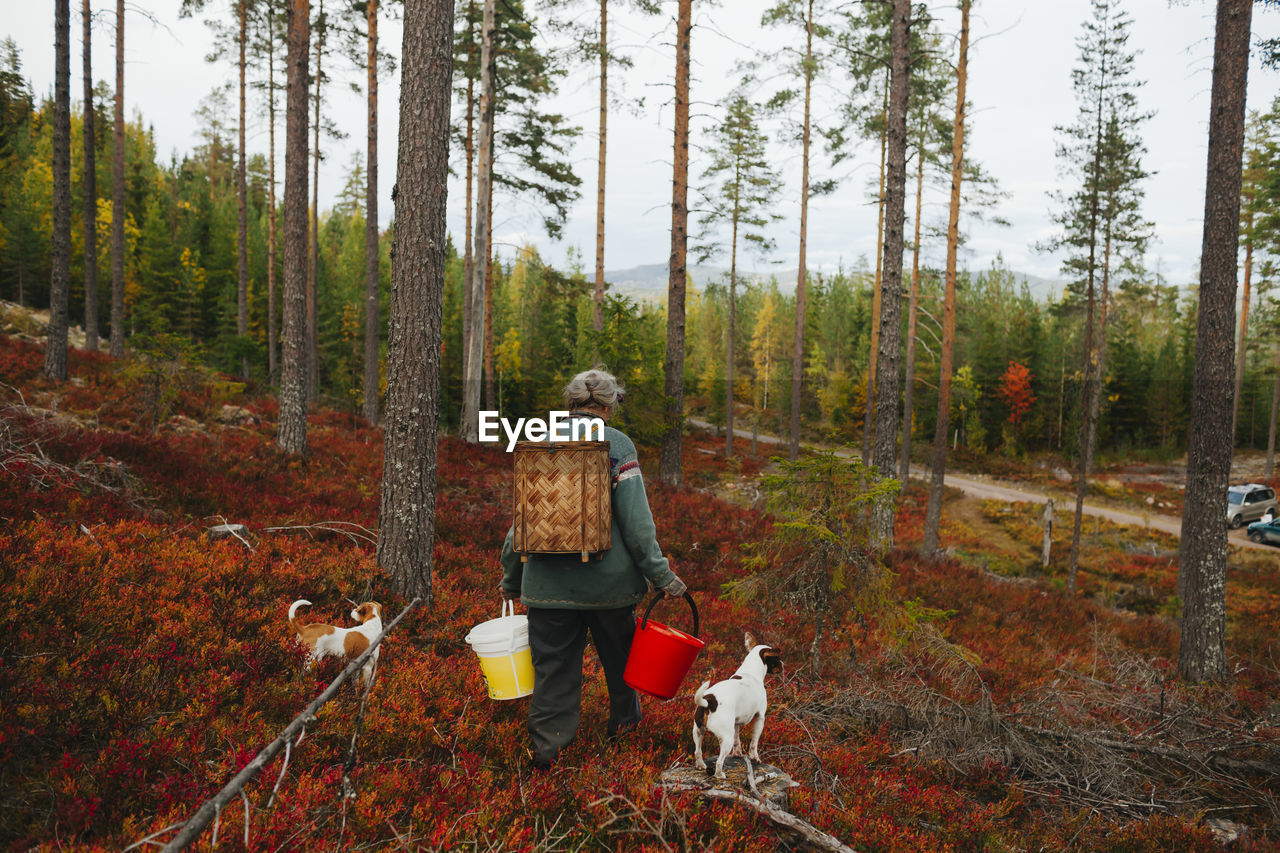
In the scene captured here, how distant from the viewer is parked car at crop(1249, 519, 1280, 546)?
20619 millimetres

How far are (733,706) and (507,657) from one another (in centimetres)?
134

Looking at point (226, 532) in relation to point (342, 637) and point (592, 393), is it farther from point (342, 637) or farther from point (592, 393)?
point (592, 393)

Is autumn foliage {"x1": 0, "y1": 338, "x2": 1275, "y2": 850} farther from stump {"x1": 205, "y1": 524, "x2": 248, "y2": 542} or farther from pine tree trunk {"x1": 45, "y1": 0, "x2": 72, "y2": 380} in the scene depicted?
pine tree trunk {"x1": 45, "y1": 0, "x2": 72, "y2": 380}

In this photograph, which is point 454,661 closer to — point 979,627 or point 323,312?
point 979,627

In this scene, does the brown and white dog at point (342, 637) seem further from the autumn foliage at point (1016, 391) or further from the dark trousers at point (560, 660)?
the autumn foliage at point (1016, 391)

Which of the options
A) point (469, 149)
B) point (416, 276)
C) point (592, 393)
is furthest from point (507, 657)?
point (469, 149)

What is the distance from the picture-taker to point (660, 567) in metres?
3.54

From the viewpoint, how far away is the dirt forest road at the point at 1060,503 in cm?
2239

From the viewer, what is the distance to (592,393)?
12.0 feet

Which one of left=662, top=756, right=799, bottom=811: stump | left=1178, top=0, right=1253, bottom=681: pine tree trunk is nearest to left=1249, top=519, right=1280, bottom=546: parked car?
left=1178, top=0, right=1253, bottom=681: pine tree trunk

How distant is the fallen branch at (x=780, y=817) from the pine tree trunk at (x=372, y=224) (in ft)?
47.8

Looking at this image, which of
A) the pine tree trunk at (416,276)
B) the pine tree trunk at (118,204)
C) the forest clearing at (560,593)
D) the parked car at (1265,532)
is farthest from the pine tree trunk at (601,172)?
the parked car at (1265,532)

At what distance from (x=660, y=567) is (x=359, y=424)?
14.3 meters

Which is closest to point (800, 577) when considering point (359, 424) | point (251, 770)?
point (251, 770)
